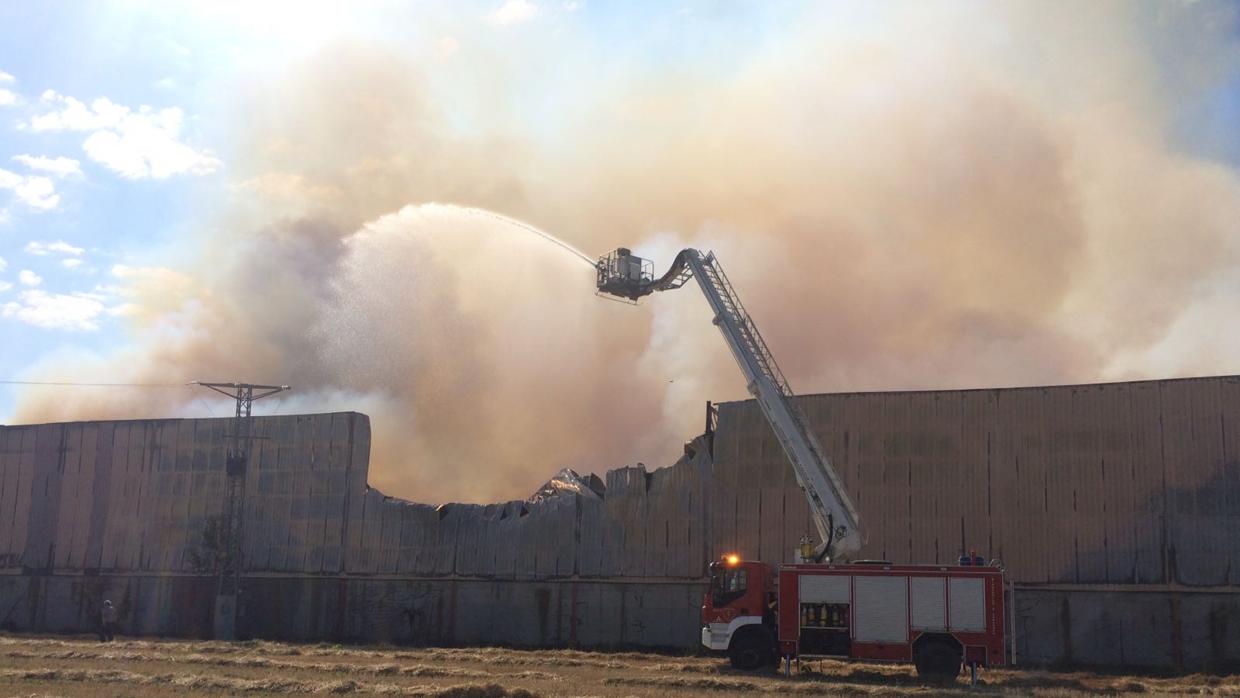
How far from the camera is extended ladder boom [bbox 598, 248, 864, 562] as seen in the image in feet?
92.9

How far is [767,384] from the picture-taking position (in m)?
29.3

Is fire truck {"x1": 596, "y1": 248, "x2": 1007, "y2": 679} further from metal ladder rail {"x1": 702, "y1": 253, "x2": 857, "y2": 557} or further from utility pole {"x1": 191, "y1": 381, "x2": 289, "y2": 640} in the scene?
utility pole {"x1": 191, "y1": 381, "x2": 289, "y2": 640}

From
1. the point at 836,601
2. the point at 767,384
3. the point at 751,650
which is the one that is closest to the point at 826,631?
the point at 836,601

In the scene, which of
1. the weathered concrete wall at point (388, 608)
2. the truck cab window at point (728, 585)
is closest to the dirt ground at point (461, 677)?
the truck cab window at point (728, 585)

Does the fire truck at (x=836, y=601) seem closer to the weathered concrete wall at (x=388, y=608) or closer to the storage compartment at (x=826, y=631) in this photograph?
the storage compartment at (x=826, y=631)

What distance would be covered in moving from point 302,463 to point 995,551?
80.2ft

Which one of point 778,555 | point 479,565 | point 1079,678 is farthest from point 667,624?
point 1079,678

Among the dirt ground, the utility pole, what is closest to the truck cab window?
the dirt ground

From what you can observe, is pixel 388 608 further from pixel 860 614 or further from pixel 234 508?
pixel 860 614

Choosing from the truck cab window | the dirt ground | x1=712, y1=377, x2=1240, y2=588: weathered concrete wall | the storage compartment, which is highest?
x1=712, y1=377, x2=1240, y2=588: weathered concrete wall

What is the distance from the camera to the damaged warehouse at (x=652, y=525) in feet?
102

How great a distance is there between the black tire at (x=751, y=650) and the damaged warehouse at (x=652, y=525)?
5.60m

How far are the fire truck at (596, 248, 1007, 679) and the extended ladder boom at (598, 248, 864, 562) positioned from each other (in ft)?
0.11

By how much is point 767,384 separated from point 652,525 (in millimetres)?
9936
